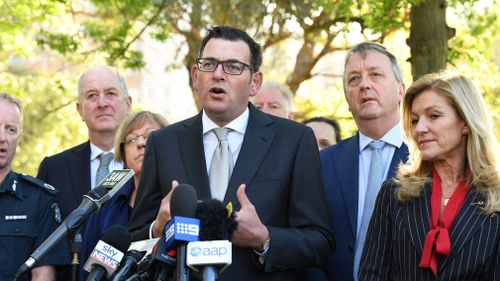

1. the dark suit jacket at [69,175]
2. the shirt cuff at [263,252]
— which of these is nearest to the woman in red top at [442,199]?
the shirt cuff at [263,252]

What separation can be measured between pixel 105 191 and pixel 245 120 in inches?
43.3

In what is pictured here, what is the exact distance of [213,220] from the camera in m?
4.68

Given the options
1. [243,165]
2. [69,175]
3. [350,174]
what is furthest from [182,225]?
[69,175]

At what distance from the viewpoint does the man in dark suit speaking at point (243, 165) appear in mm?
5957

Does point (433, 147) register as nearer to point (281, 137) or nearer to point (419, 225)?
point (419, 225)

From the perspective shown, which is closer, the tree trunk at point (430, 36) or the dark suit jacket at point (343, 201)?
the dark suit jacket at point (343, 201)

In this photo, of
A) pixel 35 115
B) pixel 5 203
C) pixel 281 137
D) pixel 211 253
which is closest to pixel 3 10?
pixel 5 203

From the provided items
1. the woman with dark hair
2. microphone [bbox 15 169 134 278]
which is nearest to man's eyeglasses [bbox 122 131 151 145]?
the woman with dark hair

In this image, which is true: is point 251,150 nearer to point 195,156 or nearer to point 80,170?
point 195,156

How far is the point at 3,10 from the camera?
54.2 feet

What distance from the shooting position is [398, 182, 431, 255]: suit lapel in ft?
18.7

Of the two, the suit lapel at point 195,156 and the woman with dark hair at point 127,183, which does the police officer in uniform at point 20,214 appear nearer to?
the woman with dark hair at point 127,183

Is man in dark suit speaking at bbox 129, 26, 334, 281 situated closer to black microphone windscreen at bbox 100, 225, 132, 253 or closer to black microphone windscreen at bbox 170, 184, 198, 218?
black microphone windscreen at bbox 100, 225, 132, 253

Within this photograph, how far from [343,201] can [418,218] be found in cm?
104
